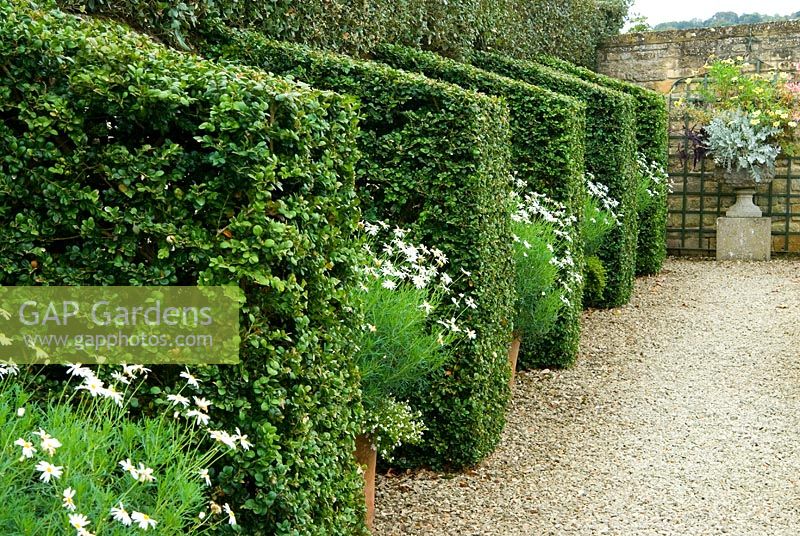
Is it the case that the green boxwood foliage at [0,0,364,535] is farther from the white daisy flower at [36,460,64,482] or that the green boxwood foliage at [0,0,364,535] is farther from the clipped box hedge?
the clipped box hedge

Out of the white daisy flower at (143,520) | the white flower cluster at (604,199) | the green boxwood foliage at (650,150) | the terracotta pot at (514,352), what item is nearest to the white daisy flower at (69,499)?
the white daisy flower at (143,520)

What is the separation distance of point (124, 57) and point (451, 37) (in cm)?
621

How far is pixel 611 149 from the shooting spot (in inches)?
315

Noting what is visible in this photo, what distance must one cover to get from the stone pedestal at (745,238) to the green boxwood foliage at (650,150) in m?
1.50

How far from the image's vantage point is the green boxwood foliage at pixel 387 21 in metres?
4.59

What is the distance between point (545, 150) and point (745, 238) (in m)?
6.17

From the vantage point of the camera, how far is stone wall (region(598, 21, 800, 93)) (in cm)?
1291

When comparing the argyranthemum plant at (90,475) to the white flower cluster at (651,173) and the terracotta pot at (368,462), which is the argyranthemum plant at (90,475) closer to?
the terracotta pot at (368,462)

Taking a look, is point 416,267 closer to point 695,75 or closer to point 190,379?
point 190,379

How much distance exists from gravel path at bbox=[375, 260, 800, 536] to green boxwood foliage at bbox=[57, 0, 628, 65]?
2.58 metres

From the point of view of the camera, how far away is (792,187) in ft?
38.5

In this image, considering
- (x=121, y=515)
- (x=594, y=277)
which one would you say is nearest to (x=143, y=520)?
(x=121, y=515)

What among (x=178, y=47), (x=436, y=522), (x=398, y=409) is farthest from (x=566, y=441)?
(x=178, y=47)

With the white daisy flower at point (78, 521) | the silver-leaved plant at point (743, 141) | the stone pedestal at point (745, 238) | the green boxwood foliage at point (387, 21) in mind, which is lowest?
the stone pedestal at point (745, 238)
